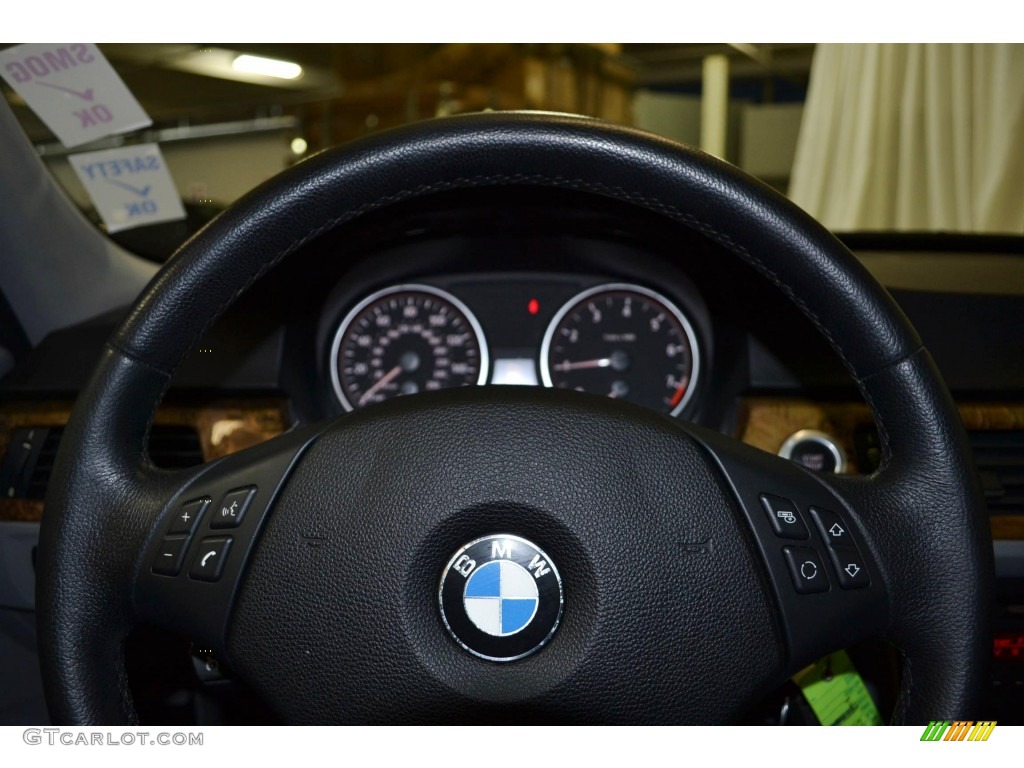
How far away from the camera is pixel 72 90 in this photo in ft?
4.25

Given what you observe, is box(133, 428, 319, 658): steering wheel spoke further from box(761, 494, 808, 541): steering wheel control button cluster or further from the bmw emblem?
box(761, 494, 808, 541): steering wheel control button cluster

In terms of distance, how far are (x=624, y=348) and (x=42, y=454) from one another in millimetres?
752

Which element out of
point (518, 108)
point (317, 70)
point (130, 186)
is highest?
point (317, 70)

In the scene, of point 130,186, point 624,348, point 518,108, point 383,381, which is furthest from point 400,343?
point 518,108

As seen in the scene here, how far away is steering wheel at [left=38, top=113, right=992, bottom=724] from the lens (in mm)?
640

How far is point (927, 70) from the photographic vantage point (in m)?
2.68

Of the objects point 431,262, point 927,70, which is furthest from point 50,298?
point 927,70

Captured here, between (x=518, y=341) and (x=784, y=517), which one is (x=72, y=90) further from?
(x=784, y=517)

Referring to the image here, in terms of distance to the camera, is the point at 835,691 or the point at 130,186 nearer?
the point at 835,691

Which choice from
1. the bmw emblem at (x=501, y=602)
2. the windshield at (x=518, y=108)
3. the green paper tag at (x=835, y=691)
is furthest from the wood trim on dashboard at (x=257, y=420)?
the bmw emblem at (x=501, y=602)

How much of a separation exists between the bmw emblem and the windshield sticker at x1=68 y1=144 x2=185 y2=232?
0.96 m

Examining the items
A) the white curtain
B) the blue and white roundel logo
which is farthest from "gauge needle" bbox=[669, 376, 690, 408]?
the white curtain

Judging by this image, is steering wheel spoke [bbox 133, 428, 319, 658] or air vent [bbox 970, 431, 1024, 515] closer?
steering wheel spoke [bbox 133, 428, 319, 658]

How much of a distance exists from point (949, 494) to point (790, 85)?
10354 mm
